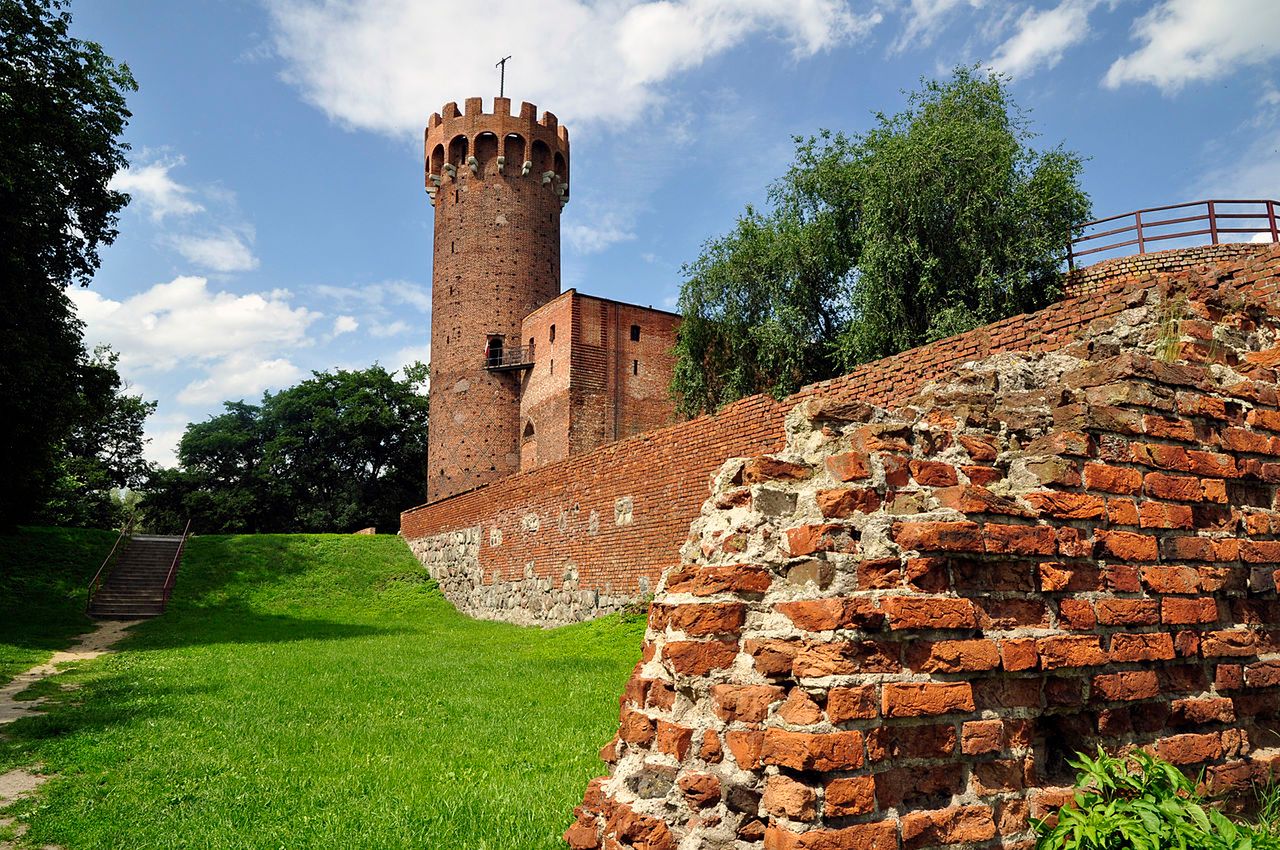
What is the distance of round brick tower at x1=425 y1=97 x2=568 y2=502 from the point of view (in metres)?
31.6

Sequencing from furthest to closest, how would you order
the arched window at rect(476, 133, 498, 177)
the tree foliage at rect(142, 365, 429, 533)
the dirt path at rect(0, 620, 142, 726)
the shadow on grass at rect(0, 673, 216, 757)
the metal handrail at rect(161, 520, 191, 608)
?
the tree foliage at rect(142, 365, 429, 533)
the arched window at rect(476, 133, 498, 177)
the metal handrail at rect(161, 520, 191, 608)
the dirt path at rect(0, 620, 142, 726)
the shadow on grass at rect(0, 673, 216, 757)

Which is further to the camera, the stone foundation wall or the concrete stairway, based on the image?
the concrete stairway

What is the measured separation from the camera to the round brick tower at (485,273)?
31594mm

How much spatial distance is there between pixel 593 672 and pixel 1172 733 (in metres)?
7.31

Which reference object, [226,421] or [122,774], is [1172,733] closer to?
[122,774]

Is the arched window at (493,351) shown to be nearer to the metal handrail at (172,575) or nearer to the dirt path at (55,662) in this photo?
the metal handrail at (172,575)

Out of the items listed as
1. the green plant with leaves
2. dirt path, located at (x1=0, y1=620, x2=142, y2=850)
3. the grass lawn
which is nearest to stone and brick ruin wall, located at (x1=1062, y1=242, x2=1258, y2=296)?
the grass lawn

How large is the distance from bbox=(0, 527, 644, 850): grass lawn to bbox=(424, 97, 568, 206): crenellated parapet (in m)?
22.5

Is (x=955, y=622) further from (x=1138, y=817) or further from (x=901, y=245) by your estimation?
(x=901, y=245)

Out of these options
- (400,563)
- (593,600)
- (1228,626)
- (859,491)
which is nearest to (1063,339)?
(1228,626)

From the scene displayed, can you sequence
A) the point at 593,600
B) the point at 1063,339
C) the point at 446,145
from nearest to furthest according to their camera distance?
the point at 1063,339, the point at 593,600, the point at 446,145

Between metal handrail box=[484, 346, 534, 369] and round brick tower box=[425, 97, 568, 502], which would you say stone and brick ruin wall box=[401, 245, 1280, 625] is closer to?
round brick tower box=[425, 97, 568, 502]

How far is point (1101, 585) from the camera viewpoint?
2816mm

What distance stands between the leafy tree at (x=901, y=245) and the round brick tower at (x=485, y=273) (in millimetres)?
9582
